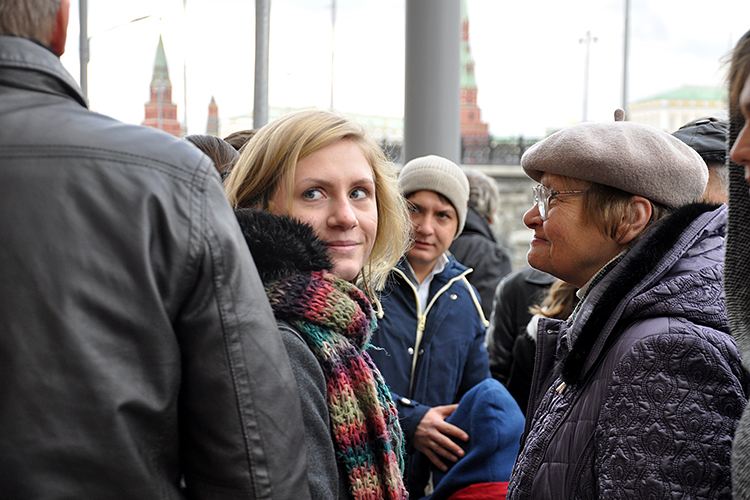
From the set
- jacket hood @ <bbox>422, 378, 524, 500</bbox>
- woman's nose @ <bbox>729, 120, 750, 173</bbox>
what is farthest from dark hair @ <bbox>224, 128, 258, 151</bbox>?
woman's nose @ <bbox>729, 120, 750, 173</bbox>

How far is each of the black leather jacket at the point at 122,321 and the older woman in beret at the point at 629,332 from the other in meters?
0.71

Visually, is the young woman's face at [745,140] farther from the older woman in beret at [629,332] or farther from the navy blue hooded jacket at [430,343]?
the navy blue hooded jacket at [430,343]

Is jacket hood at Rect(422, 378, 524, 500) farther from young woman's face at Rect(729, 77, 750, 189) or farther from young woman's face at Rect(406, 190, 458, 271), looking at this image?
young woman's face at Rect(729, 77, 750, 189)

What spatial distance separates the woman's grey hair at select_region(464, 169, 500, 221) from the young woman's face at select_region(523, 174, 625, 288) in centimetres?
310

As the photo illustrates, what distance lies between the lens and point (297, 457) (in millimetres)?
1268

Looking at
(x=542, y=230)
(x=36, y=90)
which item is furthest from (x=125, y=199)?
(x=542, y=230)

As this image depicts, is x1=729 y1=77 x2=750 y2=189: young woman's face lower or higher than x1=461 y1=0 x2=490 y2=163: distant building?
lower

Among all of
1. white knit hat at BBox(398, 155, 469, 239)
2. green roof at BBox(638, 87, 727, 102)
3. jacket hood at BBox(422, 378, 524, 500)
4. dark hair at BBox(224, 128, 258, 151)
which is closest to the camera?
jacket hood at BBox(422, 378, 524, 500)

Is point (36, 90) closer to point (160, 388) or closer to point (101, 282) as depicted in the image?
point (101, 282)

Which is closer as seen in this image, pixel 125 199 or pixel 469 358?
pixel 125 199

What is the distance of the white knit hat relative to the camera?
370 cm

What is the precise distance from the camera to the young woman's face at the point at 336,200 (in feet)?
5.89

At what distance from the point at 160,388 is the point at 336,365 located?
47 centimetres

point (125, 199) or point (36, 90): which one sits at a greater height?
point (36, 90)
